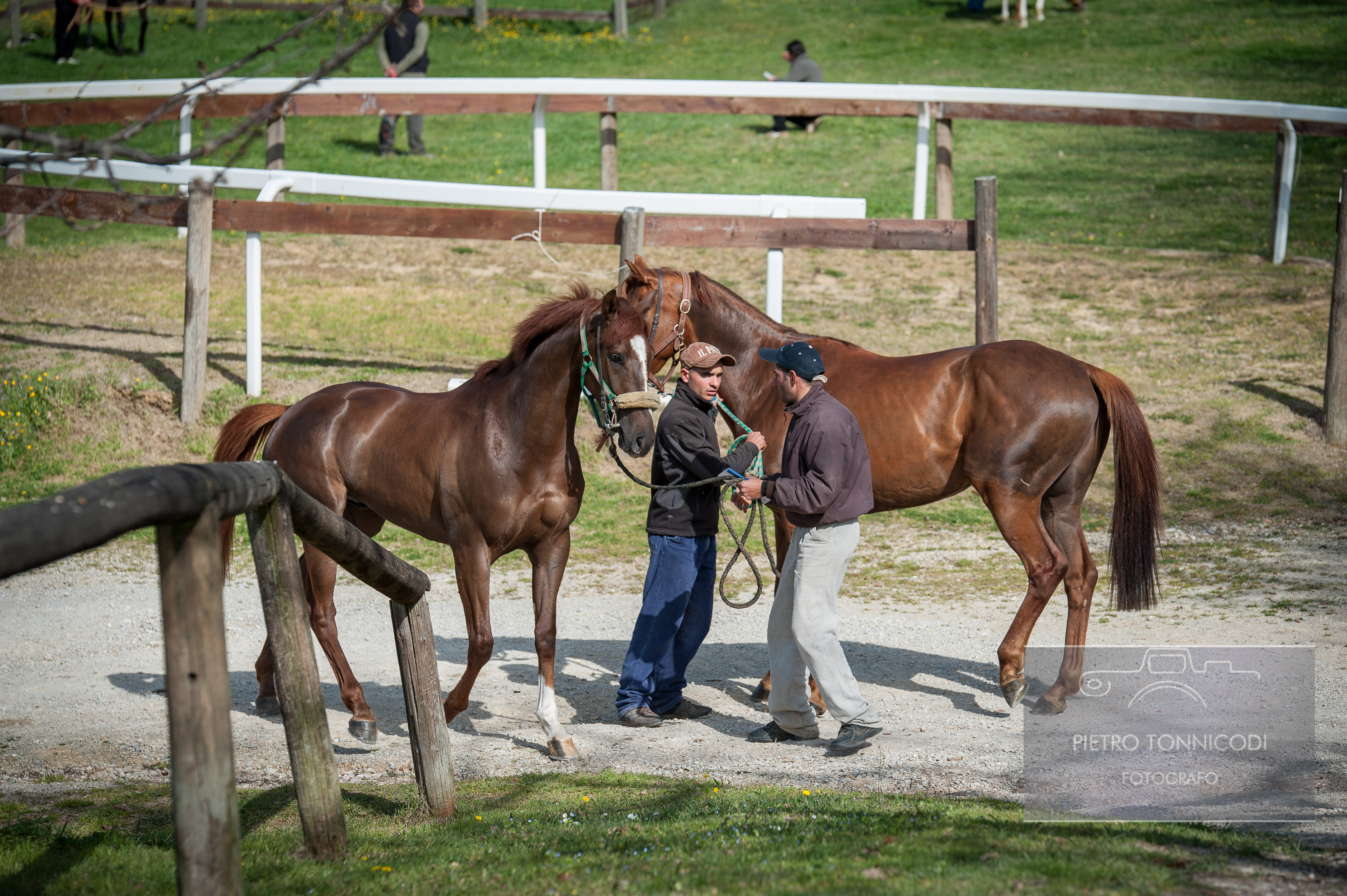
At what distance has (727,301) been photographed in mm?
6543

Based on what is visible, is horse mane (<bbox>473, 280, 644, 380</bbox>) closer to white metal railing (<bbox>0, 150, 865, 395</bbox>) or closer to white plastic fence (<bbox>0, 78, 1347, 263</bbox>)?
white metal railing (<bbox>0, 150, 865, 395</bbox>)

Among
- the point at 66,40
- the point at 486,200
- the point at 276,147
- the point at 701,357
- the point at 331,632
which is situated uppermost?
the point at 66,40

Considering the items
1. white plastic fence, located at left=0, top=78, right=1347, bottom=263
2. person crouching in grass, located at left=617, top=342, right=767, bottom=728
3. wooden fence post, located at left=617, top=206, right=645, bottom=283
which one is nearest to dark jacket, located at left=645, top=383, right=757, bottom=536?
person crouching in grass, located at left=617, top=342, right=767, bottom=728

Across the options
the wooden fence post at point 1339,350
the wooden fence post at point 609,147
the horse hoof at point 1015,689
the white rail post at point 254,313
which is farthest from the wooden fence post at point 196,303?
the wooden fence post at point 1339,350

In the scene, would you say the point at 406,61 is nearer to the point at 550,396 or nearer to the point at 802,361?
the point at 550,396

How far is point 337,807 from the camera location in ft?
11.8

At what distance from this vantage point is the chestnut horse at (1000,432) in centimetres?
610

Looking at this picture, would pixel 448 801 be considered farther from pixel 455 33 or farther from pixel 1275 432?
pixel 455 33

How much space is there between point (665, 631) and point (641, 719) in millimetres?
478

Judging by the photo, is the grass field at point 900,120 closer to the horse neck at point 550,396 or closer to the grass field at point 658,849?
the horse neck at point 550,396

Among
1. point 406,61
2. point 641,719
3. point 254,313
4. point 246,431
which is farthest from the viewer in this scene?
point 406,61

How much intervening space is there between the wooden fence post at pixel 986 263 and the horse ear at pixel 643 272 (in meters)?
4.00

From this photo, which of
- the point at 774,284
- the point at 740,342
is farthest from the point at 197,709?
the point at 774,284

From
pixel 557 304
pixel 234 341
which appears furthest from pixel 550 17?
pixel 557 304
